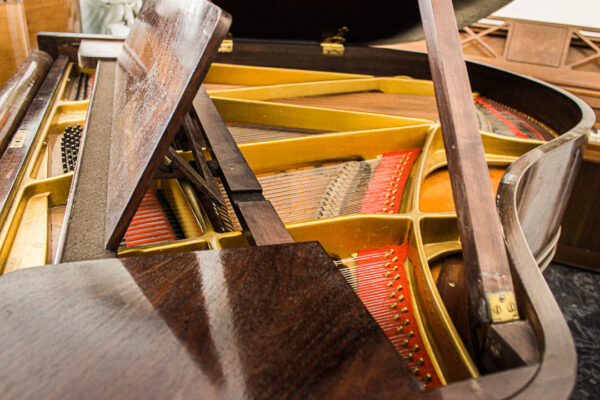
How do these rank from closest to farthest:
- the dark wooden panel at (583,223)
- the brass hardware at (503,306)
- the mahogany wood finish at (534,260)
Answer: the mahogany wood finish at (534,260)
the brass hardware at (503,306)
the dark wooden panel at (583,223)

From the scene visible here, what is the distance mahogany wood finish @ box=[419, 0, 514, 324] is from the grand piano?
0.03 metres

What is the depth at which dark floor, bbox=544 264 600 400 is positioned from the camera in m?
2.79

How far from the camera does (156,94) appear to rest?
3.34 ft

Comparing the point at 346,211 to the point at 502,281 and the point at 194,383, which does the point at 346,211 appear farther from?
the point at 194,383

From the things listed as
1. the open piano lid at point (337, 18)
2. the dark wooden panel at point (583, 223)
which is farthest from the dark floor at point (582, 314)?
the open piano lid at point (337, 18)

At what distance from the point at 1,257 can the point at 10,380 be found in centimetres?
60

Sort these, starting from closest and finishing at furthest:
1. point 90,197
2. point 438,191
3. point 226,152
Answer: point 90,197, point 226,152, point 438,191

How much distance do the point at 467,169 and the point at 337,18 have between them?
2.25m

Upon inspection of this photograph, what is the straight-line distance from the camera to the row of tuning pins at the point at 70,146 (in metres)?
1.61

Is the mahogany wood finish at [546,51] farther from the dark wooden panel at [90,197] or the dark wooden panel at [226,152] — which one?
the dark wooden panel at [90,197]

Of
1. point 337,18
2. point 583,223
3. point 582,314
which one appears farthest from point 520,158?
point 583,223

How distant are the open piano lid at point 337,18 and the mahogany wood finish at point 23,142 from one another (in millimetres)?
1156

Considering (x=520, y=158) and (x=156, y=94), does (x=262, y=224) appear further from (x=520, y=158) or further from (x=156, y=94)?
(x=520, y=158)

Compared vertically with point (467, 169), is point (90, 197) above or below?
below
